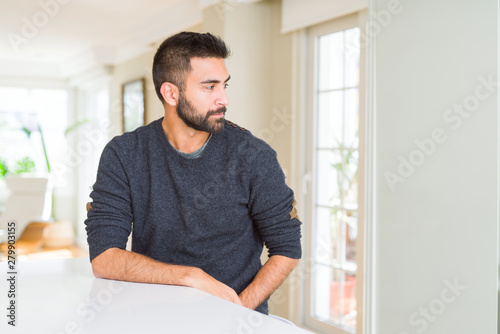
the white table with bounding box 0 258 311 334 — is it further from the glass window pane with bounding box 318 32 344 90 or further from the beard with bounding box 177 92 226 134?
the glass window pane with bounding box 318 32 344 90

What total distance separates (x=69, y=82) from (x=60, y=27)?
2666 millimetres

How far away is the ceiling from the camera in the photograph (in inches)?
179

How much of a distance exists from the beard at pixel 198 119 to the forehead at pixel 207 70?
0.25 ft

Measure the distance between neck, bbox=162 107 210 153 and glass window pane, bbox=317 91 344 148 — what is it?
1972 millimetres

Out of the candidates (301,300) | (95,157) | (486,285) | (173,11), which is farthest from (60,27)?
(486,285)

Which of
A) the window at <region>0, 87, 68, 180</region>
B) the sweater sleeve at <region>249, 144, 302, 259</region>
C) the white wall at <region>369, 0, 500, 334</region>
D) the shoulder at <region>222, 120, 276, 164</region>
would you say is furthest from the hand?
the window at <region>0, 87, 68, 180</region>

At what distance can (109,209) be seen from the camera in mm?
1397

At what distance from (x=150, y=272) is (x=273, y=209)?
0.38 metres

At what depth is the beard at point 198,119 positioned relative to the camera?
1430 mm

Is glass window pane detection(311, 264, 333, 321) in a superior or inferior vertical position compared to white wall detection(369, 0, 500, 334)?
inferior

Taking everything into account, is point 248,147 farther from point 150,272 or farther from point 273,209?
point 150,272

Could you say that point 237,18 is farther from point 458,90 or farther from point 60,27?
point 60,27

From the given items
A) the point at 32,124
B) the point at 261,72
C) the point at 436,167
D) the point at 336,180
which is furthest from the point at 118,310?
the point at 32,124

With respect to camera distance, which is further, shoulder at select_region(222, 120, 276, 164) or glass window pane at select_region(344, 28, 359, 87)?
glass window pane at select_region(344, 28, 359, 87)
